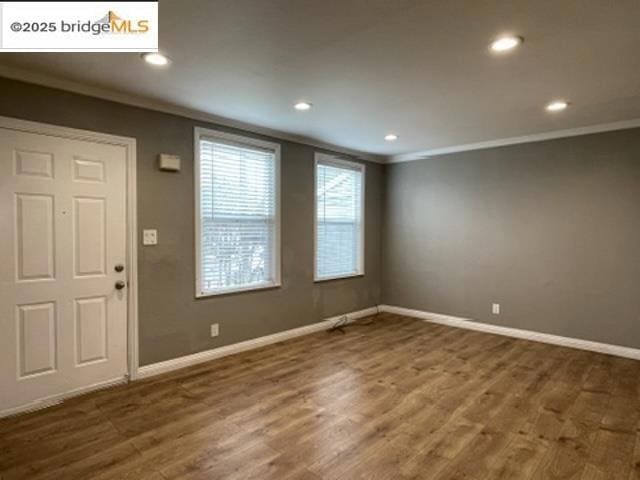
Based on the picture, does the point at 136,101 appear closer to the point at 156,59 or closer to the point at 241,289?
the point at 156,59

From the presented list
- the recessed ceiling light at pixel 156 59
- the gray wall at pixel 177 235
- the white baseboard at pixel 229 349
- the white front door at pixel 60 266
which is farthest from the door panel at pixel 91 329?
the recessed ceiling light at pixel 156 59

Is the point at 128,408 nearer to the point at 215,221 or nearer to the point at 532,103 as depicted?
the point at 215,221

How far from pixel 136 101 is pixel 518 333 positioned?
495cm

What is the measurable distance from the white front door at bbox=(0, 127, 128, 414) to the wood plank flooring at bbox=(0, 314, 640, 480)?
274 millimetres

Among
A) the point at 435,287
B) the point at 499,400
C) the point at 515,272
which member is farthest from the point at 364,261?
the point at 499,400

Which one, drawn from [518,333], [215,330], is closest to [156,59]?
[215,330]

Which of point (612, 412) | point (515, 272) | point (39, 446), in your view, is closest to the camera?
point (39, 446)

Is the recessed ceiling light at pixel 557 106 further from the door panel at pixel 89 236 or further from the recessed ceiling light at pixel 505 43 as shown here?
the door panel at pixel 89 236

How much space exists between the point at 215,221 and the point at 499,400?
3.05 m

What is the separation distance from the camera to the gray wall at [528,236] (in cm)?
400

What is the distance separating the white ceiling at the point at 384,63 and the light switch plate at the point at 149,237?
1.19 metres

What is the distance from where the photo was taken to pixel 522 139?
4582mm

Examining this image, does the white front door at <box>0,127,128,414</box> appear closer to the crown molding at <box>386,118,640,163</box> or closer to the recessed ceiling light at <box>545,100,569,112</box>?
the recessed ceiling light at <box>545,100,569,112</box>

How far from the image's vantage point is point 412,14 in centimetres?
199
